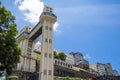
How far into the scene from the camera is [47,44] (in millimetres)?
54688

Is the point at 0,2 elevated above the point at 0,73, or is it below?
above

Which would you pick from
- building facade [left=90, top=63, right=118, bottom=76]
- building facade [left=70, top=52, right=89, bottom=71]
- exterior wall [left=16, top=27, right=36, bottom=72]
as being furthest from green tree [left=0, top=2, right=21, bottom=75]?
building facade [left=90, top=63, right=118, bottom=76]

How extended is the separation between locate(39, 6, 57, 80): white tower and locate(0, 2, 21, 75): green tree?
78.4 feet

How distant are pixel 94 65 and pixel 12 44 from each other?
3603 inches

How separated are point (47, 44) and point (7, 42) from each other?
28884 millimetres

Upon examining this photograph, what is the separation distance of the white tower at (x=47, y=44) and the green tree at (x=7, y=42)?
23894 millimetres

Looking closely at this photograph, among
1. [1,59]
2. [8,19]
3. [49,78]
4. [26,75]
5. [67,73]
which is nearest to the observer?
[1,59]

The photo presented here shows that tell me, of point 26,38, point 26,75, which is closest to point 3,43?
point 26,75

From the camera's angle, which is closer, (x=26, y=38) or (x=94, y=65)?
(x=26, y=38)

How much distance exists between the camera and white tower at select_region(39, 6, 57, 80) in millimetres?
50469

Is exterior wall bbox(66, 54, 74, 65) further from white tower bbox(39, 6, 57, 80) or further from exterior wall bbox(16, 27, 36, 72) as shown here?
white tower bbox(39, 6, 57, 80)

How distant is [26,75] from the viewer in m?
58.3

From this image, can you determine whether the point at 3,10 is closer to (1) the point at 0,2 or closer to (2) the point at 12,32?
(1) the point at 0,2

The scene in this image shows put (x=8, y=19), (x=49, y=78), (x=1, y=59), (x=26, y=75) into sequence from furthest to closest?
1. (x=26, y=75)
2. (x=49, y=78)
3. (x=8, y=19)
4. (x=1, y=59)
